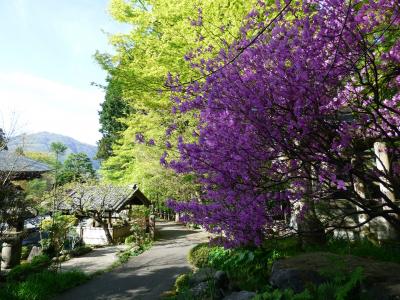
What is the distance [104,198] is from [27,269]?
11.6 m

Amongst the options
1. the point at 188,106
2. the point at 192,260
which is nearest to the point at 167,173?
the point at 192,260

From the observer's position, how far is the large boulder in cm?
427

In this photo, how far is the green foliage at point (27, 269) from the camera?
11.3m

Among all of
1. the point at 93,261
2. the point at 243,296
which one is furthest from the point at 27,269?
the point at 243,296

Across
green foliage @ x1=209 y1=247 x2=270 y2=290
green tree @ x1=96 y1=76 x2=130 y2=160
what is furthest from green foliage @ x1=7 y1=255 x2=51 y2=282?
green tree @ x1=96 y1=76 x2=130 y2=160

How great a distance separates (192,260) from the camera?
13273 mm

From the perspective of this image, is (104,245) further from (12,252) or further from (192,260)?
(192,260)

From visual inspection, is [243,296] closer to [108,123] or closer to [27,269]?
[27,269]

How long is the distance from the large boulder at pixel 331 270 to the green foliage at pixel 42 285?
290 inches

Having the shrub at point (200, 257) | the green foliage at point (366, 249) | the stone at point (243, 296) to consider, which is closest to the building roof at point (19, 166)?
the shrub at point (200, 257)

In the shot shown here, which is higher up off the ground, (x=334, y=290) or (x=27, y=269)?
→ (x=334, y=290)

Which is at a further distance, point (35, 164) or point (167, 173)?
point (167, 173)

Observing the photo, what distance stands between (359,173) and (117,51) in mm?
11617

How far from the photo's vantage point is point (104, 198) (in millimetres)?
23188
